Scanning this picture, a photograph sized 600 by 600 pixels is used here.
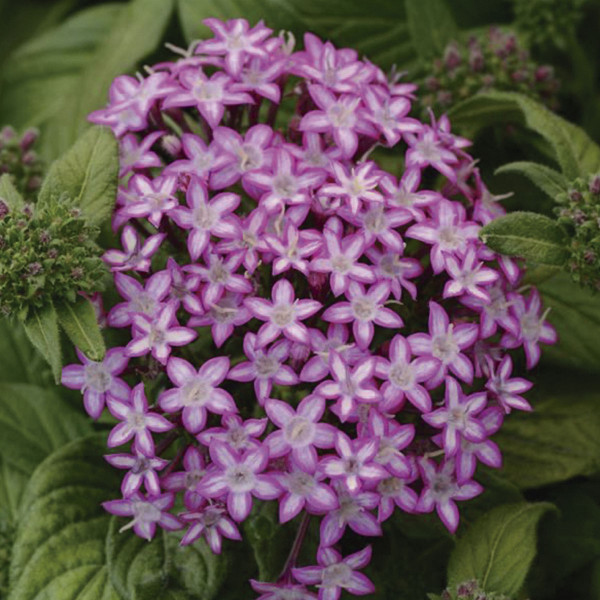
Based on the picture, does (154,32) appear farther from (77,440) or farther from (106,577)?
(106,577)

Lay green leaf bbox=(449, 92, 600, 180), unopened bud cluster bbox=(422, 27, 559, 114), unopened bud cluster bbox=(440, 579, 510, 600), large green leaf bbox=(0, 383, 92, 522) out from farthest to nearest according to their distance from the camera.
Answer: unopened bud cluster bbox=(422, 27, 559, 114), large green leaf bbox=(0, 383, 92, 522), green leaf bbox=(449, 92, 600, 180), unopened bud cluster bbox=(440, 579, 510, 600)

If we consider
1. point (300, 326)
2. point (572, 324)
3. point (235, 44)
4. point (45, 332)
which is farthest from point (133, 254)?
point (572, 324)

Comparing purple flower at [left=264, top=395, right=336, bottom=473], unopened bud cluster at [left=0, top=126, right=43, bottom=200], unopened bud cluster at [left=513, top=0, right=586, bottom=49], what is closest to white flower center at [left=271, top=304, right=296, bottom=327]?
purple flower at [left=264, top=395, right=336, bottom=473]

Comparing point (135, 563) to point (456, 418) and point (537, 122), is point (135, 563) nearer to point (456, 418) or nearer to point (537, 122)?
point (456, 418)

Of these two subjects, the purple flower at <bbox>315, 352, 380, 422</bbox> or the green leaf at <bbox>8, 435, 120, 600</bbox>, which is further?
the green leaf at <bbox>8, 435, 120, 600</bbox>

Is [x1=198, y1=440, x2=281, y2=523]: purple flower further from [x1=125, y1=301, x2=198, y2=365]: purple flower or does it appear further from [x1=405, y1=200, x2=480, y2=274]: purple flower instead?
[x1=405, y1=200, x2=480, y2=274]: purple flower
